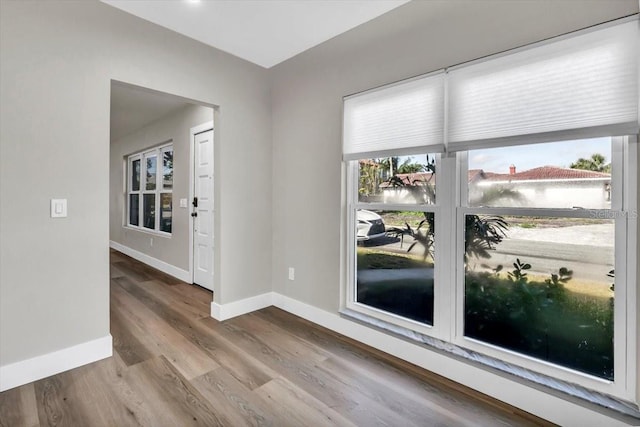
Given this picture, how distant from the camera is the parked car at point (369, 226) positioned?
2527 mm

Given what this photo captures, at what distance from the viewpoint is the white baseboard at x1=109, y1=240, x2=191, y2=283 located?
4375 millimetres

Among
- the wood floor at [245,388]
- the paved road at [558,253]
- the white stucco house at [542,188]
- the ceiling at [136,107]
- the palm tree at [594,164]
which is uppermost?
the ceiling at [136,107]

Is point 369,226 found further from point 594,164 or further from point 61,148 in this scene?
point 61,148

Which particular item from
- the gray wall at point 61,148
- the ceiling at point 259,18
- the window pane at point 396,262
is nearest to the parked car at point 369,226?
the window pane at point 396,262

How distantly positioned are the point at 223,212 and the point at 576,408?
9.33 feet

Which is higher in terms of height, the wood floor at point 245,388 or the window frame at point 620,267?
the window frame at point 620,267

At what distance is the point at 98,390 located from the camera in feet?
6.18

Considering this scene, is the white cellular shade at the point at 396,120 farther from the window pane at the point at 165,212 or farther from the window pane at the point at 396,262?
the window pane at the point at 165,212

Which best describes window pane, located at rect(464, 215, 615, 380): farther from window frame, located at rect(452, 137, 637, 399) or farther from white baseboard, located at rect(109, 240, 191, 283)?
white baseboard, located at rect(109, 240, 191, 283)

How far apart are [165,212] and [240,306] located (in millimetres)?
2791

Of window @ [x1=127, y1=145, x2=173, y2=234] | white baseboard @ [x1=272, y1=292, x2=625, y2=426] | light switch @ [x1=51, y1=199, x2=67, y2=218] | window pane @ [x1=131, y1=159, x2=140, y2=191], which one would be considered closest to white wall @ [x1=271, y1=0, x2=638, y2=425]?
white baseboard @ [x1=272, y1=292, x2=625, y2=426]

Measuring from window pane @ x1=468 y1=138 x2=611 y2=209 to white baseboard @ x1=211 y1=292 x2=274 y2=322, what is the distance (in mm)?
2297

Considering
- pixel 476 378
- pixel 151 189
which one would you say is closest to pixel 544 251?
pixel 476 378

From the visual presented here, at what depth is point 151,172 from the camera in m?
5.51
